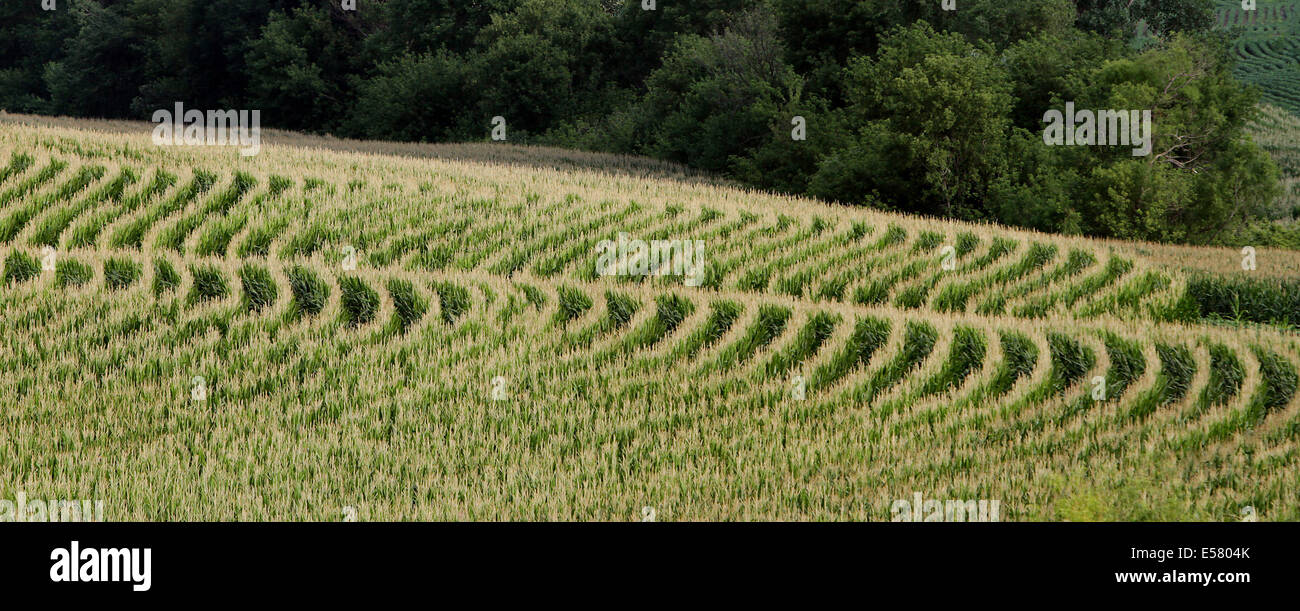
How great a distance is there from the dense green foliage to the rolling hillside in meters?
5.94

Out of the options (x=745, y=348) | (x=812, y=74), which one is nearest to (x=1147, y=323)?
(x=745, y=348)

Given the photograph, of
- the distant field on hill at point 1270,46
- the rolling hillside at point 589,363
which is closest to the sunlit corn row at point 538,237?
the rolling hillside at point 589,363

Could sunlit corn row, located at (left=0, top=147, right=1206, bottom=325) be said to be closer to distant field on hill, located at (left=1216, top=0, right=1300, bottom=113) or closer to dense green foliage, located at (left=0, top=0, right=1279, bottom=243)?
dense green foliage, located at (left=0, top=0, right=1279, bottom=243)

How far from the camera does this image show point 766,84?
114 feet

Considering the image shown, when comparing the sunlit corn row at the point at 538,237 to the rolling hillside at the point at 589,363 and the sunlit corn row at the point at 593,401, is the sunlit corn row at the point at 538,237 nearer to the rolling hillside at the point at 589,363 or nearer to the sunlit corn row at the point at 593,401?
the rolling hillside at the point at 589,363

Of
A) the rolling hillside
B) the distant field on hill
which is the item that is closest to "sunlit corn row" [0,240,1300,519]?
the rolling hillside

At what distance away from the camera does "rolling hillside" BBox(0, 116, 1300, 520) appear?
9094 mm

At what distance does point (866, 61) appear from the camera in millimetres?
30875

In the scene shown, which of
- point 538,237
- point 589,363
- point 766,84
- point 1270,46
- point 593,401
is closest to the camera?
point 593,401

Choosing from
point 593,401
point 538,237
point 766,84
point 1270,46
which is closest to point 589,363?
point 593,401

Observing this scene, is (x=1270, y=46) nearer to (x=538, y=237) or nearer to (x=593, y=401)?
(x=538, y=237)

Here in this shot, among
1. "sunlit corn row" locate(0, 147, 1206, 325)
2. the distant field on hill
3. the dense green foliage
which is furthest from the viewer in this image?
the distant field on hill

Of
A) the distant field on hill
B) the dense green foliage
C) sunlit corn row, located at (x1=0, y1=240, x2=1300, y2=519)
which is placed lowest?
sunlit corn row, located at (x1=0, y1=240, x2=1300, y2=519)

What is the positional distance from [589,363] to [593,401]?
122 centimetres
